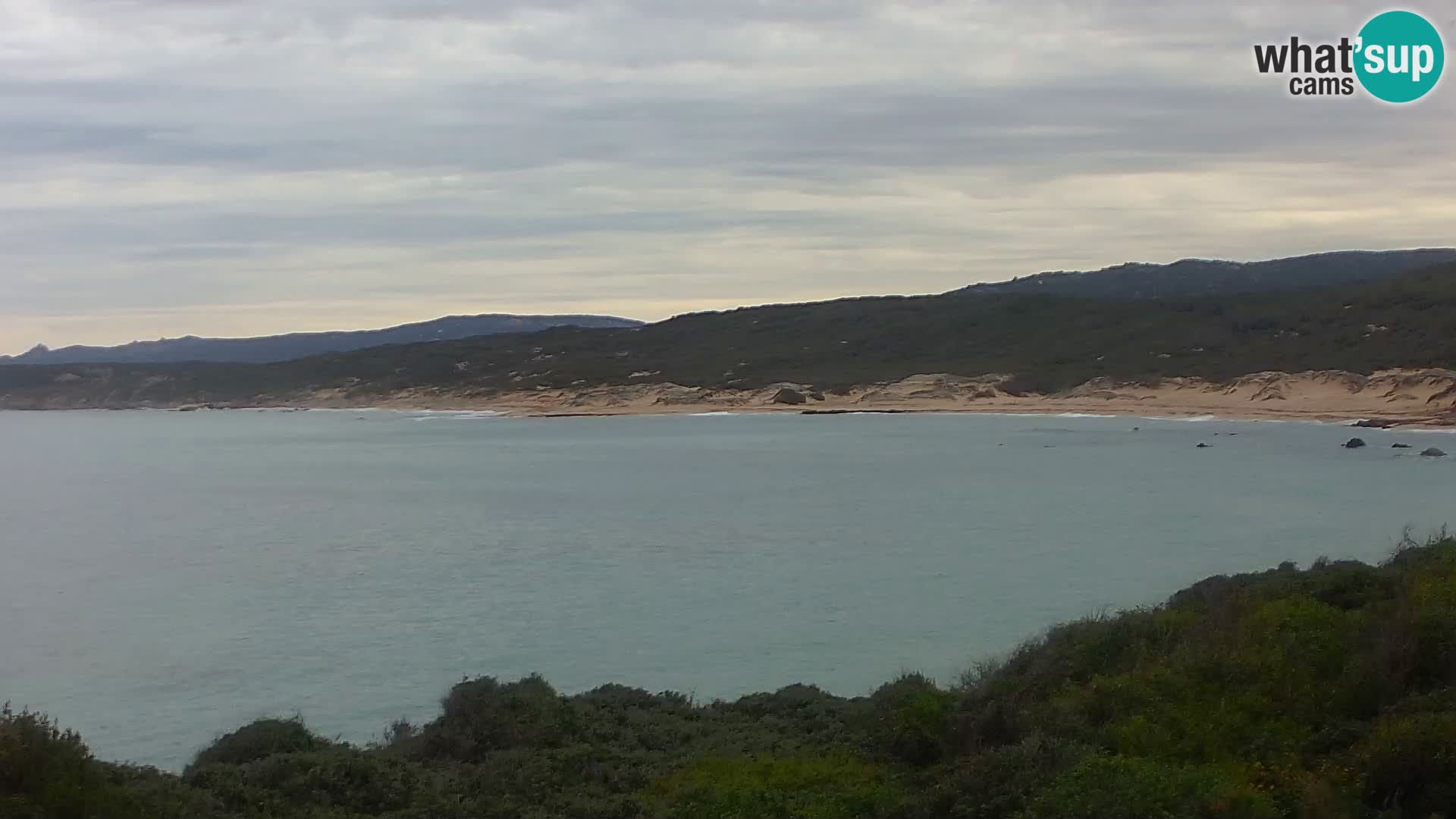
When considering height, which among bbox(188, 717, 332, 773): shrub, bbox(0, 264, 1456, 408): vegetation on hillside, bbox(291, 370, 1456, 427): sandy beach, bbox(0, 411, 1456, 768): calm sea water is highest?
bbox(0, 264, 1456, 408): vegetation on hillside

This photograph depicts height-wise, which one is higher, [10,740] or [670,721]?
[10,740]

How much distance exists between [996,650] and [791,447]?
152 feet

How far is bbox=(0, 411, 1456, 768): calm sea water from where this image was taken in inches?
702

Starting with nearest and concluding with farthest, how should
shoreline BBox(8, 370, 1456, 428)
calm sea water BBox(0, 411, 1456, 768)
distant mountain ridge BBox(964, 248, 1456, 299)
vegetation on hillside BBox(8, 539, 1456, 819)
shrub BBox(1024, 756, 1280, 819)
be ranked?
shrub BBox(1024, 756, 1280, 819)
vegetation on hillside BBox(8, 539, 1456, 819)
calm sea water BBox(0, 411, 1456, 768)
shoreline BBox(8, 370, 1456, 428)
distant mountain ridge BBox(964, 248, 1456, 299)

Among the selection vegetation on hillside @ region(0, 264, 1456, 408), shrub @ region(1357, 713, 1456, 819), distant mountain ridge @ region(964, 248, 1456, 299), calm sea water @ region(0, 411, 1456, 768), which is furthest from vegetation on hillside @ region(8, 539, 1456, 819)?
distant mountain ridge @ region(964, 248, 1456, 299)

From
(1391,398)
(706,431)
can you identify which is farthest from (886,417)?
(1391,398)

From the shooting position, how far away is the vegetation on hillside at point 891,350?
80.5m

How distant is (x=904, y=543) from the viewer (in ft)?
97.8

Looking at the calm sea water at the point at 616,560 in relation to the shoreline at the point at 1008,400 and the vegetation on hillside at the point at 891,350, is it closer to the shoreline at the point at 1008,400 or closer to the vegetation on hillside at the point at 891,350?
the shoreline at the point at 1008,400

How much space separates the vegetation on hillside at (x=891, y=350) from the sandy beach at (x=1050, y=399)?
147cm

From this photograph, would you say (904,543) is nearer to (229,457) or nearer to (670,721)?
(670,721)

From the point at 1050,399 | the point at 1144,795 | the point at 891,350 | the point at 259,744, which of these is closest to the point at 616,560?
the point at 259,744

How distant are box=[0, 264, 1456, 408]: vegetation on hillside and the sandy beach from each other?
4.84 ft

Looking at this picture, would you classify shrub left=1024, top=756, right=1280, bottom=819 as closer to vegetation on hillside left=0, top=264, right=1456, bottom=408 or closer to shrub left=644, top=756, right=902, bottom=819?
shrub left=644, top=756, right=902, bottom=819
